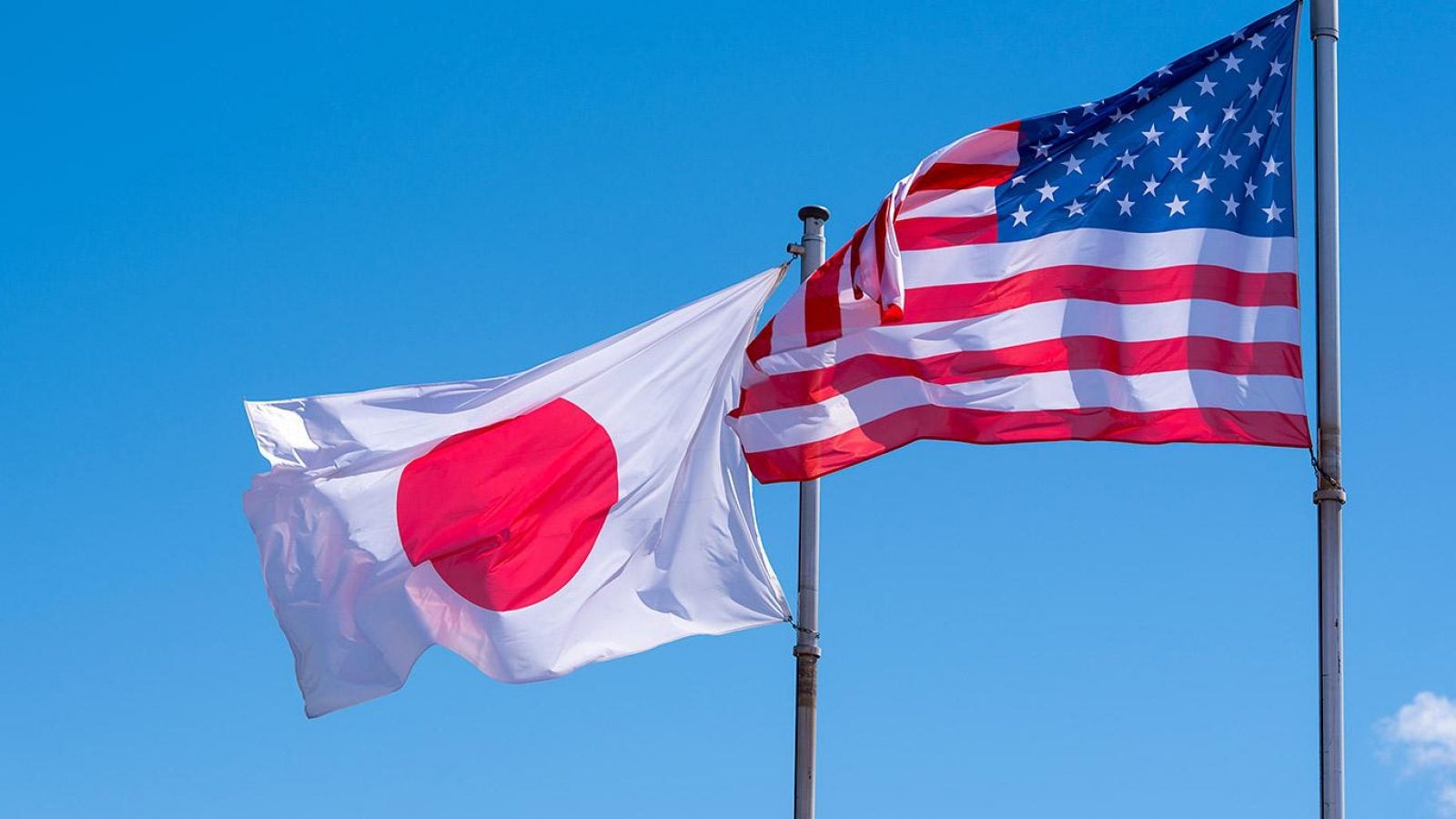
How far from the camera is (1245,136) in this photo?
703 inches

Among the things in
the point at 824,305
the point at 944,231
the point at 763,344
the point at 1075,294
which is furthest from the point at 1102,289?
the point at 763,344

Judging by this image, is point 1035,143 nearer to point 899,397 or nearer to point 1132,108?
point 1132,108

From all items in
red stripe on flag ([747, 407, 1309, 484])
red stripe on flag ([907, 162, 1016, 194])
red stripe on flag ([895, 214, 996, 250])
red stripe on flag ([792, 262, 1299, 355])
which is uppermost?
red stripe on flag ([907, 162, 1016, 194])

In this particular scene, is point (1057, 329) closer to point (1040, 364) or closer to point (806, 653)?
point (1040, 364)

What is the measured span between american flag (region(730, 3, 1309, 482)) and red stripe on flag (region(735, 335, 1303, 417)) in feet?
0.06

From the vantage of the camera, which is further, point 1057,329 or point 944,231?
point 944,231

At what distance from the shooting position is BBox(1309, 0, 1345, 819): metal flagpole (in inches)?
594

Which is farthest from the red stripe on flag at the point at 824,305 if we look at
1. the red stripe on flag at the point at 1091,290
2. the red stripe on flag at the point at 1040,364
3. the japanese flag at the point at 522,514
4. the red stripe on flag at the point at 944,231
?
the japanese flag at the point at 522,514

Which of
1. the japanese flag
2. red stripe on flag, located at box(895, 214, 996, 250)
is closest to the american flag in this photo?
red stripe on flag, located at box(895, 214, 996, 250)

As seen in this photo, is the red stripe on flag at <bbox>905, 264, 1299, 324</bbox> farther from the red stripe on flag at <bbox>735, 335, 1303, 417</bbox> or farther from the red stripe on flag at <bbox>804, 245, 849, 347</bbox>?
the red stripe on flag at <bbox>804, 245, 849, 347</bbox>

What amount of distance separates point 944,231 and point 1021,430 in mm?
2148

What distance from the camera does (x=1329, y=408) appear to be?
16.0 meters

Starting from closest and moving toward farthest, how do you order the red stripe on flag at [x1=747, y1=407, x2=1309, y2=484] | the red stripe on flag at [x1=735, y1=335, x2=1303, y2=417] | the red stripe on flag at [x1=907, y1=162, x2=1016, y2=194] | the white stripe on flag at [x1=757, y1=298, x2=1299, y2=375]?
the red stripe on flag at [x1=747, y1=407, x2=1309, y2=484]
the red stripe on flag at [x1=735, y1=335, x2=1303, y2=417]
the white stripe on flag at [x1=757, y1=298, x2=1299, y2=375]
the red stripe on flag at [x1=907, y1=162, x2=1016, y2=194]

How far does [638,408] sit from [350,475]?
2.86 metres
